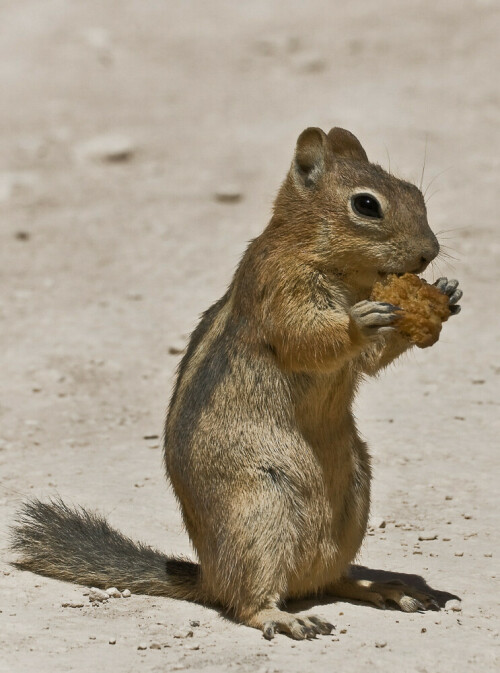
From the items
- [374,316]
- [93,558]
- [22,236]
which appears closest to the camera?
[374,316]

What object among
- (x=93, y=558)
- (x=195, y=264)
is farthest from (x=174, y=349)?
(x=93, y=558)

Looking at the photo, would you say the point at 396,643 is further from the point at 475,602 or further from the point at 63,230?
the point at 63,230

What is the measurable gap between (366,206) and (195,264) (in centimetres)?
602

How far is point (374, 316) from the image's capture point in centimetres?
516

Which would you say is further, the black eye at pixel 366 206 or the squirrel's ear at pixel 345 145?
the squirrel's ear at pixel 345 145

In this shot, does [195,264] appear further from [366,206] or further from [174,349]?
[366,206]

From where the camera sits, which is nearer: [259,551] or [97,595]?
[259,551]

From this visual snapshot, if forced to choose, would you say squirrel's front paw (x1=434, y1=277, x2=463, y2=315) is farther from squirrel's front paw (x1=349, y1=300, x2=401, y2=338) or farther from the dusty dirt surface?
the dusty dirt surface

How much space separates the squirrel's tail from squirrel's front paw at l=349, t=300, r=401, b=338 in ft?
5.06

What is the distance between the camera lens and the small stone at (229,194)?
12.5 m

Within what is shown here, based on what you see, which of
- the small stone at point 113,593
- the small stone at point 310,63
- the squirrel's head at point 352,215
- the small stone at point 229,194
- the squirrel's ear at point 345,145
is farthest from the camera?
the small stone at point 310,63

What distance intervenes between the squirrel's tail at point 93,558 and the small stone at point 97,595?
57mm

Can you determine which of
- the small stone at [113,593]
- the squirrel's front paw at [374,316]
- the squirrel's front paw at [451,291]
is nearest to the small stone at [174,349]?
the small stone at [113,593]

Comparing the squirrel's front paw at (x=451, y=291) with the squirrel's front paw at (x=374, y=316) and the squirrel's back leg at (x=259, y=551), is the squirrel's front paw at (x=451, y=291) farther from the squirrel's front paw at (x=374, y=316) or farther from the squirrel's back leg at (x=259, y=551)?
the squirrel's back leg at (x=259, y=551)
